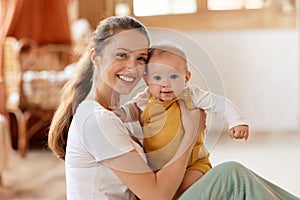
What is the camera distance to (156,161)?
5.15ft

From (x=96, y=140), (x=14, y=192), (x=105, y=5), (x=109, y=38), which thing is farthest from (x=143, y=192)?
(x=105, y=5)

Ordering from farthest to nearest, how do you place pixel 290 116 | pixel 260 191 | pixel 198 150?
1. pixel 290 116
2. pixel 198 150
3. pixel 260 191

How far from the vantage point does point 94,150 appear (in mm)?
1518

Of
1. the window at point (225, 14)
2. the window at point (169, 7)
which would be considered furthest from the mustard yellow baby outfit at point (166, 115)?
the window at point (225, 14)

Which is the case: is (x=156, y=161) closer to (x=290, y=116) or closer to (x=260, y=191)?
(x=260, y=191)

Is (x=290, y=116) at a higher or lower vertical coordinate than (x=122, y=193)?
lower

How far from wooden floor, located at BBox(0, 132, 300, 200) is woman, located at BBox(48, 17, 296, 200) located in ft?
5.79

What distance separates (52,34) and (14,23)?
0.28 m

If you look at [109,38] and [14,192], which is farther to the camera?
[14,192]

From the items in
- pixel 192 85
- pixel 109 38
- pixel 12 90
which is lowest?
pixel 12 90

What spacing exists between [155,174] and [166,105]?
17cm

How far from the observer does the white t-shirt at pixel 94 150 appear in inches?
59.0

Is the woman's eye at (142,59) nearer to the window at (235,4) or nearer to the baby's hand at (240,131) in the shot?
the baby's hand at (240,131)

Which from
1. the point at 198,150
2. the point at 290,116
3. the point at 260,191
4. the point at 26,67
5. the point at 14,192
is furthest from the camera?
the point at 290,116
